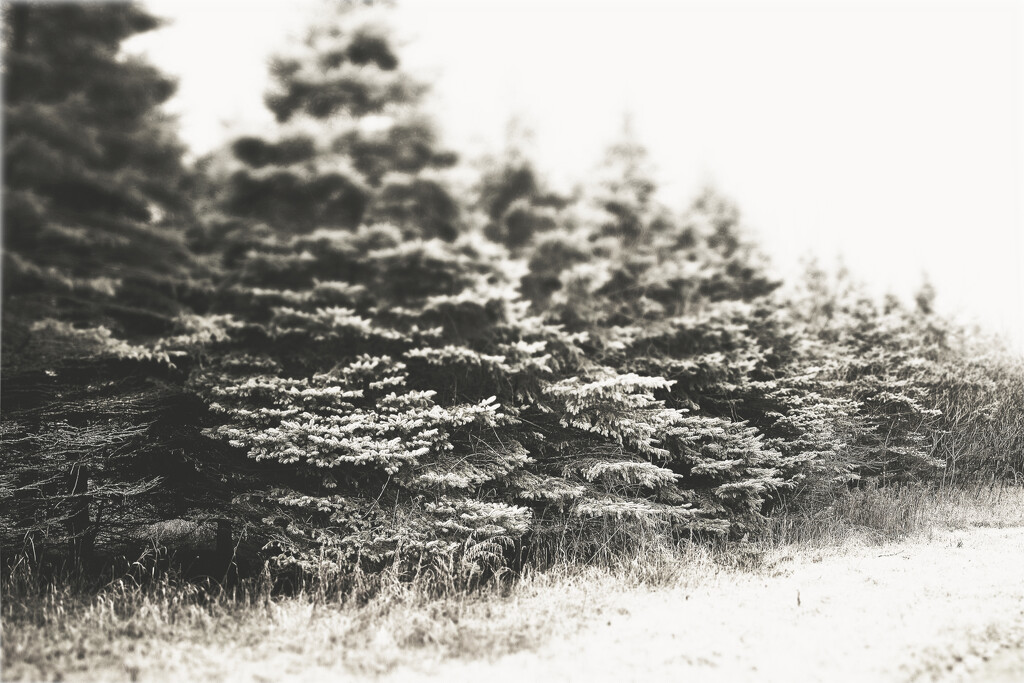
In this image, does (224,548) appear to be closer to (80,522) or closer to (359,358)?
(80,522)

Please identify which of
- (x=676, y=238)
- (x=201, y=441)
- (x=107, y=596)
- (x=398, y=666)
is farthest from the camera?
(x=676, y=238)

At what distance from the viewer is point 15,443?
24.0 feet

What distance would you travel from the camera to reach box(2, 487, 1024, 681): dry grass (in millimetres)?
4605

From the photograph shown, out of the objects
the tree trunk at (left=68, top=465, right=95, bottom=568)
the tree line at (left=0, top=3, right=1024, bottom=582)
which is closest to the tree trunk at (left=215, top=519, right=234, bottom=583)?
the tree line at (left=0, top=3, right=1024, bottom=582)

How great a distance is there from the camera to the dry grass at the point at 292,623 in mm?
4605

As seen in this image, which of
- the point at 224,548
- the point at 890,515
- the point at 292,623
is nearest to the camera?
the point at 292,623

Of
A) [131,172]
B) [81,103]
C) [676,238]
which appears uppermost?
[676,238]

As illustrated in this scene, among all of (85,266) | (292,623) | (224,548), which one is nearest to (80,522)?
(224,548)

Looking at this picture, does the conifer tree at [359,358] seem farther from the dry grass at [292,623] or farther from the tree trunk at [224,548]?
the tree trunk at [224,548]

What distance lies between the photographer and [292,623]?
5.50 m

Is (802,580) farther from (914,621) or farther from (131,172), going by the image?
(131,172)

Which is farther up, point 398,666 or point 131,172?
point 131,172

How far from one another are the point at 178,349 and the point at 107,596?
271 cm

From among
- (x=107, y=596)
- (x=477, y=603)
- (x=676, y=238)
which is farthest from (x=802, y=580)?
(x=107, y=596)
